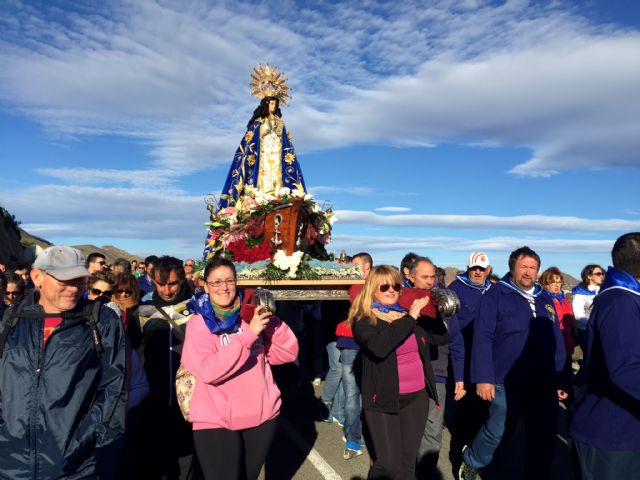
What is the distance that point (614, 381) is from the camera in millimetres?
3156

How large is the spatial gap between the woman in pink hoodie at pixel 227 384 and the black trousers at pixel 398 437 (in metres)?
0.87

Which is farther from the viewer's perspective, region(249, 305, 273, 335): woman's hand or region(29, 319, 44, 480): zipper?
region(249, 305, 273, 335): woman's hand

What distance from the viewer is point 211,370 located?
11.5 feet

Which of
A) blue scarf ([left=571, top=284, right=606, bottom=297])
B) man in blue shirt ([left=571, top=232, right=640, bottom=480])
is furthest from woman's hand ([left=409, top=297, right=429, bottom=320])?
blue scarf ([left=571, top=284, right=606, bottom=297])

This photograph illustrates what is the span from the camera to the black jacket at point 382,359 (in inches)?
166

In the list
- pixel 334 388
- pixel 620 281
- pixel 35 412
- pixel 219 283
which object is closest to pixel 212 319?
pixel 219 283

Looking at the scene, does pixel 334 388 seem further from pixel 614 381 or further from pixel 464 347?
pixel 614 381

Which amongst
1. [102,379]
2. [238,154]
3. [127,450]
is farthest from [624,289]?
[238,154]

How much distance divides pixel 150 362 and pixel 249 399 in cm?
126

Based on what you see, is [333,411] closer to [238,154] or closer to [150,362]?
[150,362]

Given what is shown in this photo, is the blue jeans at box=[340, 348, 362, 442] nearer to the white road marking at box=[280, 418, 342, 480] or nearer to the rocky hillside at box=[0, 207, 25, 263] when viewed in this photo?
the white road marking at box=[280, 418, 342, 480]

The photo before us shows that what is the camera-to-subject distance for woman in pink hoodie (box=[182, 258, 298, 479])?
3543mm

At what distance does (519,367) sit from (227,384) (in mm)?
2832

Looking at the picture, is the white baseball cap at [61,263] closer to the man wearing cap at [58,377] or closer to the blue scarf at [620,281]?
the man wearing cap at [58,377]
